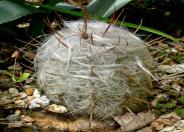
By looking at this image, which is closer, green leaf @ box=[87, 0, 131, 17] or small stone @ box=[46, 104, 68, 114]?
small stone @ box=[46, 104, 68, 114]

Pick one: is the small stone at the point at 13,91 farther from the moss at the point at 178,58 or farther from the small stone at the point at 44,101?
the moss at the point at 178,58

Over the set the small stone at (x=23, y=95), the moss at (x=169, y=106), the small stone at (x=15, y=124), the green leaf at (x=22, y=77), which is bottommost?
the small stone at (x=15, y=124)

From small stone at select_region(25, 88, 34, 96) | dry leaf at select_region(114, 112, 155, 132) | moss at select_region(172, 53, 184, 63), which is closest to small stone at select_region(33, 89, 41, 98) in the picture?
small stone at select_region(25, 88, 34, 96)

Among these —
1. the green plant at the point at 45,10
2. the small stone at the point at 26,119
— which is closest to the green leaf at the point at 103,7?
the green plant at the point at 45,10

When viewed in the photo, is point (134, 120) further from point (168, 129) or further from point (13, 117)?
point (13, 117)

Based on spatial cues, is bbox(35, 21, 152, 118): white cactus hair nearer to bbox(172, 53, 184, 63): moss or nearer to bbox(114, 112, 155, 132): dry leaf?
bbox(114, 112, 155, 132): dry leaf

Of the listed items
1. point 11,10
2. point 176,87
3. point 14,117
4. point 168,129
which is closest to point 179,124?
point 168,129

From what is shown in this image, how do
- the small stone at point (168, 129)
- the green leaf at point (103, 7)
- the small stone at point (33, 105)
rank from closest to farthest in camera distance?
the small stone at point (168, 129) → the small stone at point (33, 105) → the green leaf at point (103, 7)
